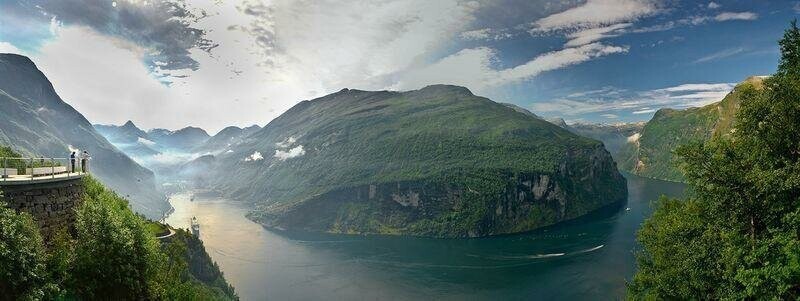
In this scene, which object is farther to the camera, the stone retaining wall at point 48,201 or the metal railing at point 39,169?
the metal railing at point 39,169

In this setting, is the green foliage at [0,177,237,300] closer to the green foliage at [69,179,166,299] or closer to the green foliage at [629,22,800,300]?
the green foliage at [69,179,166,299]

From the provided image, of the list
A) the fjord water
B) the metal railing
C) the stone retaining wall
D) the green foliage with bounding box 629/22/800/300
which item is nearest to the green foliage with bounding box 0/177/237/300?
the stone retaining wall

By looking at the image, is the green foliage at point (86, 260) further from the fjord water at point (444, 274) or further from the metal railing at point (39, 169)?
the fjord water at point (444, 274)

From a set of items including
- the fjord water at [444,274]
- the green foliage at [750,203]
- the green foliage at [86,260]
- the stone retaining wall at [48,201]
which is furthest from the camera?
the fjord water at [444,274]

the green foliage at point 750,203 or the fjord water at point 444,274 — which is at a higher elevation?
the green foliage at point 750,203

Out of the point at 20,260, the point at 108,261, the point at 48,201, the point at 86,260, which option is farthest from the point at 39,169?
the point at 20,260

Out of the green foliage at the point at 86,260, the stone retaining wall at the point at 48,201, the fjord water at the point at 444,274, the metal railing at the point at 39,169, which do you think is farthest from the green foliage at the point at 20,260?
the fjord water at the point at 444,274

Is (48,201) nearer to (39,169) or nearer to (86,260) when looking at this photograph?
(39,169)
